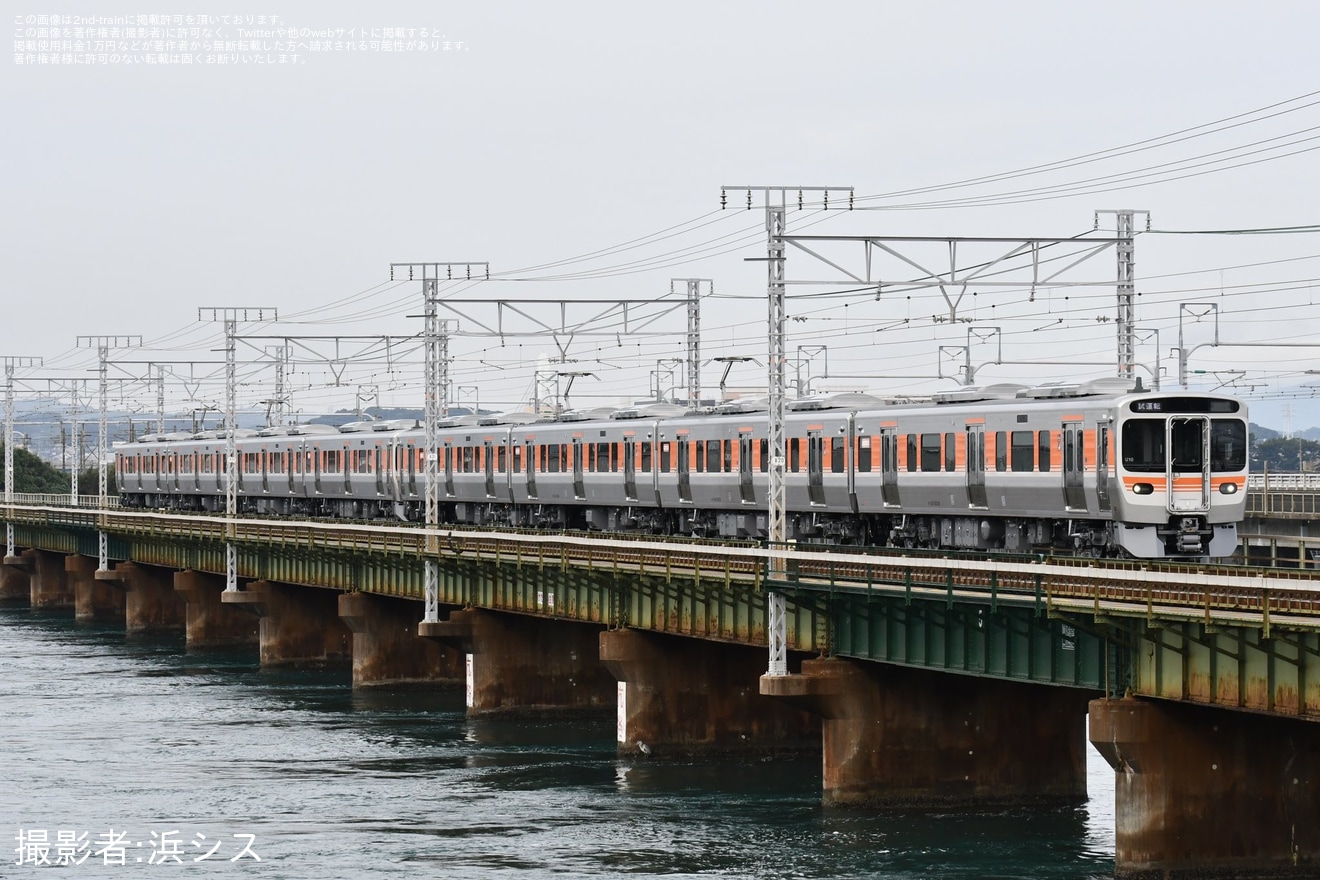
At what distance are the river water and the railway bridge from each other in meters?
1.28

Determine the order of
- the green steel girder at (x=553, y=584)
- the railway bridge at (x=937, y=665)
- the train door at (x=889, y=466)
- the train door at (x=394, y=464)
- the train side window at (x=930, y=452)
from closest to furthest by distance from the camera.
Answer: the railway bridge at (x=937, y=665) → the green steel girder at (x=553, y=584) → the train side window at (x=930, y=452) → the train door at (x=889, y=466) → the train door at (x=394, y=464)

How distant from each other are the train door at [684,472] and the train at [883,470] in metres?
0.06

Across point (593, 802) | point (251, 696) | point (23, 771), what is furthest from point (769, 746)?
point (251, 696)

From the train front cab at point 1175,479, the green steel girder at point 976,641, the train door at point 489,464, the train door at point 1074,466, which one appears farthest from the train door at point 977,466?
the train door at point 489,464

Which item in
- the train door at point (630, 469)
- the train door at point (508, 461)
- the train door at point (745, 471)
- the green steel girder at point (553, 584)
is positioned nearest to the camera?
the green steel girder at point (553, 584)

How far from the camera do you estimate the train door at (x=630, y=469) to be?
214 feet

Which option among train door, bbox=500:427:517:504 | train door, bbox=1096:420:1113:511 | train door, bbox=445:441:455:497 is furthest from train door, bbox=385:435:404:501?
train door, bbox=1096:420:1113:511

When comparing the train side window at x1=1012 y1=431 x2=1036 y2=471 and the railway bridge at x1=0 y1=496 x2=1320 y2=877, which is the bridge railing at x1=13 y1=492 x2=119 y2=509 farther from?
the train side window at x1=1012 y1=431 x2=1036 y2=471

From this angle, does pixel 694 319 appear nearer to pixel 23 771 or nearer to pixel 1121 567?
pixel 23 771

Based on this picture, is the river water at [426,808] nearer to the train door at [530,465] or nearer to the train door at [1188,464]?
the train door at [1188,464]

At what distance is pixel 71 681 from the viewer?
75500 mm

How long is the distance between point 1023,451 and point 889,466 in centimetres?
590

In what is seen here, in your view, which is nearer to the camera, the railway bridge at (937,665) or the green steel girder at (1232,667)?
the green steel girder at (1232,667)

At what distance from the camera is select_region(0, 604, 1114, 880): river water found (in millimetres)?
38219
